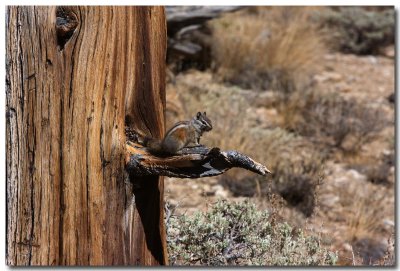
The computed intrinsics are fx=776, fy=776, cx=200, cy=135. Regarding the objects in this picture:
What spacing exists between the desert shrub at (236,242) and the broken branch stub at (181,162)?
1123mm

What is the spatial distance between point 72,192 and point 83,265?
12.9 inches

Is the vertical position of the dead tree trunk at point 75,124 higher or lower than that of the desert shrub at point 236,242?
higher

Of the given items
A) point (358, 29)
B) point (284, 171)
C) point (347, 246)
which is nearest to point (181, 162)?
point (347, 246)

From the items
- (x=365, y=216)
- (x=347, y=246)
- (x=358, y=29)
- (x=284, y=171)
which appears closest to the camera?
(x=347, y=246)

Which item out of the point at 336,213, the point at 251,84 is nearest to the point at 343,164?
the point at 336,213

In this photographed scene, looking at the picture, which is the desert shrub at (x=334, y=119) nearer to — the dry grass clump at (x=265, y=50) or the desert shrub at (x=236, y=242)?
the dry grass clump at (x=265, y=50)

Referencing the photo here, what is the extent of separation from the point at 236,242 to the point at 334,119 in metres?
3.85

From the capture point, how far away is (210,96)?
8.10 meters

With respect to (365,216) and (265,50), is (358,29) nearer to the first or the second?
(265,50)

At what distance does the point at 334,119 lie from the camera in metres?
8.08

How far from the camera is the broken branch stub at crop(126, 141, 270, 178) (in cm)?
306

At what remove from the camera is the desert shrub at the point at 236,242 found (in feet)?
14.0

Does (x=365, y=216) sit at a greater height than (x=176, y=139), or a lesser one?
lesser

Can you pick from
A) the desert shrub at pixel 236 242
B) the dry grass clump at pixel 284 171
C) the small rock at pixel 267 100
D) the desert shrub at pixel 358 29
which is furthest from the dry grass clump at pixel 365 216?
the desert shrub at pixel 358 29
